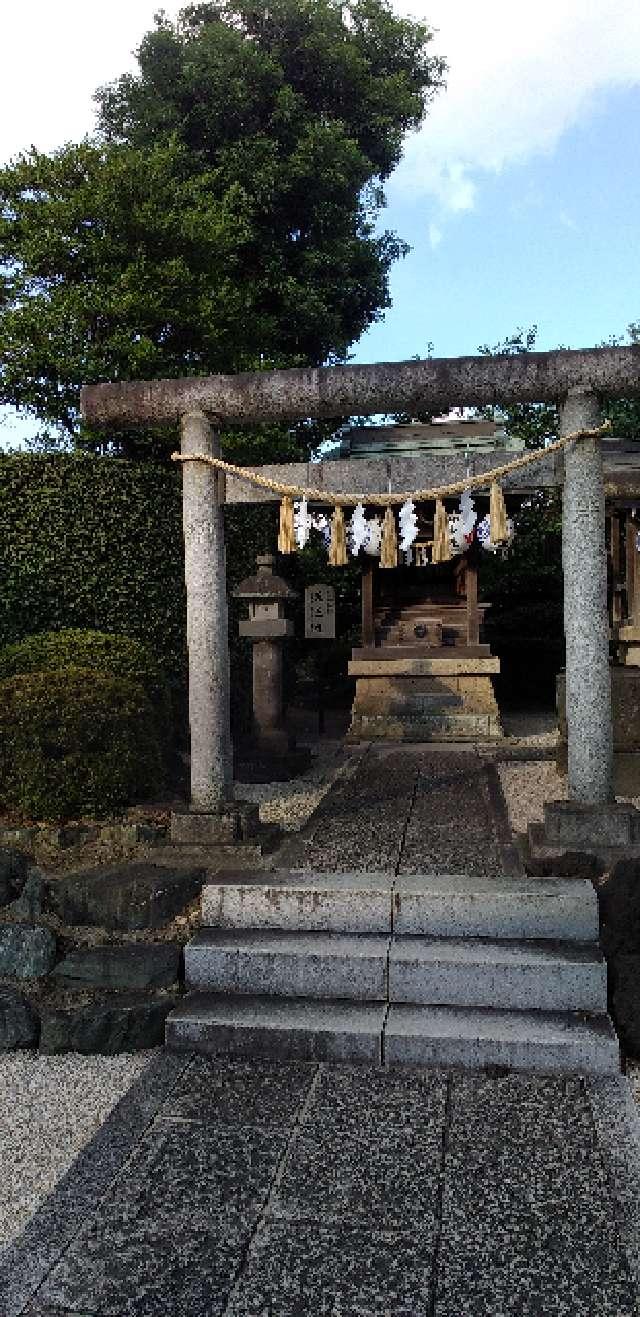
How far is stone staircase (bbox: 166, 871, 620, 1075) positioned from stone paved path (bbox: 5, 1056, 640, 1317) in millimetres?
199

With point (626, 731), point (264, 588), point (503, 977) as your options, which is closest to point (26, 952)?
point (503, 977)

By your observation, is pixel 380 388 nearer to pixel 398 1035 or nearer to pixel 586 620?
pixel 586 620

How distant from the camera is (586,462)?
21.5 ft

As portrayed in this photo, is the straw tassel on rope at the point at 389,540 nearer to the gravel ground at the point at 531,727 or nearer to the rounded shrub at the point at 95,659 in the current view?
the rounded shrub at the point at 95,659

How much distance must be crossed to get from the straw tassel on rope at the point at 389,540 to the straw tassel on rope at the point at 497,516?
775 mm

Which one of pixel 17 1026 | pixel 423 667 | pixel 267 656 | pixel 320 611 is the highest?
pixel 320 611

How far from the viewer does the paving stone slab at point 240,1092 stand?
4.21 m

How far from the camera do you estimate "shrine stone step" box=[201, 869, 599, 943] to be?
17.5 feet

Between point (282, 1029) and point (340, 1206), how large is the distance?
1.31 m

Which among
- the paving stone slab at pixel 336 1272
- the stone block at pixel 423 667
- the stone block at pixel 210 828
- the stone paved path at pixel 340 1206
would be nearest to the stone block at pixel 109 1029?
the stone paved path at pixel 340 1206

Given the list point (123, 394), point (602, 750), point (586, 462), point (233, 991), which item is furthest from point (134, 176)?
point (233, 991)

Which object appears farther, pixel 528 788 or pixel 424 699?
pixel 424 699

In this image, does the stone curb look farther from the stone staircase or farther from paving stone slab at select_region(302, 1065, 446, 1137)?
paving stone slab at select_region(302, 1065, 446, 1137)

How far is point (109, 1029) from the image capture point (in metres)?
5.17
